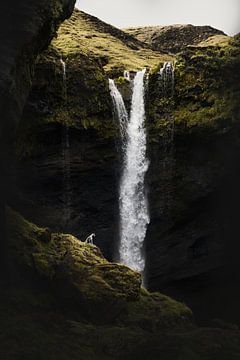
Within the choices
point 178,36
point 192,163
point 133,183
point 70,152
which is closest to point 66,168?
point 70,152

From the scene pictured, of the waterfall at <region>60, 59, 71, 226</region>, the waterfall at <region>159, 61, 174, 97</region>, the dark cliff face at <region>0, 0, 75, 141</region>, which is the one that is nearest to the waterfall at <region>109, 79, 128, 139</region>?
the waterfall at <region>159, 61, 174, 97</region>

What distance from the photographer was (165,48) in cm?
6291

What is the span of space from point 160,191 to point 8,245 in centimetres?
1486

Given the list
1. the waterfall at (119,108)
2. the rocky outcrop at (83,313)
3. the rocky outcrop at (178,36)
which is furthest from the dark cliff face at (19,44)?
the rocky outcrop at (178,36)

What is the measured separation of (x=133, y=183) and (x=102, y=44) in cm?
1796

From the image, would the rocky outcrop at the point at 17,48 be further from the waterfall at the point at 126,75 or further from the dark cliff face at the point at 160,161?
the waterfall at the point at 126,75

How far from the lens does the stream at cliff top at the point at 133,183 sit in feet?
112

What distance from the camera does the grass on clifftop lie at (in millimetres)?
40344

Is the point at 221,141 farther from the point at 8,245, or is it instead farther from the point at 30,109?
the point at 8,245

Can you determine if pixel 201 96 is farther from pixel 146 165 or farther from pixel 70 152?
pixel 70 152

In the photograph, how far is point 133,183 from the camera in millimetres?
34625

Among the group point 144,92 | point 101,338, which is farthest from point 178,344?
point 144,92

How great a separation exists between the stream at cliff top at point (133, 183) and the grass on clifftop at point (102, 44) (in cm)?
534

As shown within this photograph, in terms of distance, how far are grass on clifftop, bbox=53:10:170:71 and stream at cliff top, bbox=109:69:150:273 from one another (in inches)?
210
